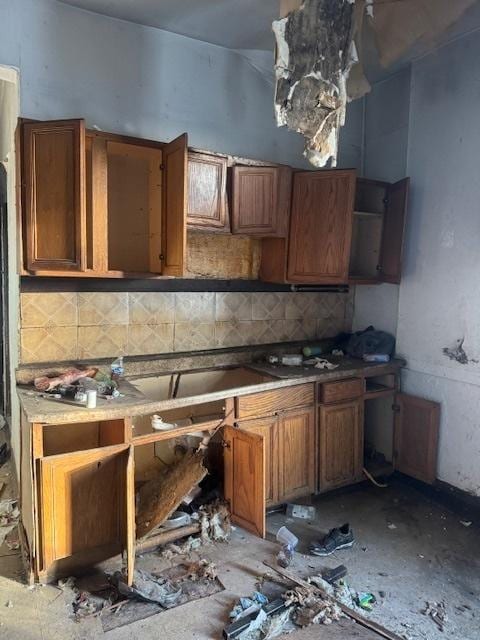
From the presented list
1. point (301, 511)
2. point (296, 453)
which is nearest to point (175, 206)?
point (296, 453)

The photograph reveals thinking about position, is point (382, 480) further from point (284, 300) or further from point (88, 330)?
point (88, 330)

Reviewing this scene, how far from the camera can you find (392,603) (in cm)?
229

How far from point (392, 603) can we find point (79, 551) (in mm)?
1525

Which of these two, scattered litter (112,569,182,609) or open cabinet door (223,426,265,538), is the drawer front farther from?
scattered litter (112,569,182,609)

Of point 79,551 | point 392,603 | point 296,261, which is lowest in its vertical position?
point 392,603

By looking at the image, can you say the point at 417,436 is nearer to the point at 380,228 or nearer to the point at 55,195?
the point at 380,228

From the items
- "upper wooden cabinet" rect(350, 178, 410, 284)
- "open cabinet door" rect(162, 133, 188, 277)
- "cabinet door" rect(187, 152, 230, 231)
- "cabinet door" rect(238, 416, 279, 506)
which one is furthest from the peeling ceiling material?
"cabinet door" rect(238, 416, 279, 506)

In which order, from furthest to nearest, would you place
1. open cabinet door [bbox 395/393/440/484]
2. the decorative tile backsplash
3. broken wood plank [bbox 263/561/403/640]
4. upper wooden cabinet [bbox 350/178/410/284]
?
upper wooden cabinet [bbox 350/178/410/284], open cabinet door [bbox 395/393/440/484], the decorative tile backsplash, broken wood plank [bbox 263/561/403/640]

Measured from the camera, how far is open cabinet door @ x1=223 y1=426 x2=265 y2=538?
2621 mm

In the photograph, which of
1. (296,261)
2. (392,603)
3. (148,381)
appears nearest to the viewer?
(392,603)

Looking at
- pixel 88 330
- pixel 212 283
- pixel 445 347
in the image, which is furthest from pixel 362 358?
pixel 88 330

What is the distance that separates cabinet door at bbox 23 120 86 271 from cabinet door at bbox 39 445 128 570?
0.95 m

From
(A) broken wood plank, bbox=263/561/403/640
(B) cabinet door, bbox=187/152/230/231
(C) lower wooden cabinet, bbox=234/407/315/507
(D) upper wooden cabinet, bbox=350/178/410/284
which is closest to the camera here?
(A) broken wood plank, bbox=263/561/403/640

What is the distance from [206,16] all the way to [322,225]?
1.42 metres
